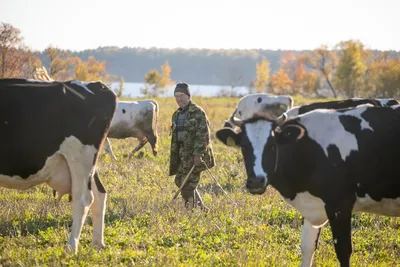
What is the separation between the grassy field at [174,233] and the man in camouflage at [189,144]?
1.60ft

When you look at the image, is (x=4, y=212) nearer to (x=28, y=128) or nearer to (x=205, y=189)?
(x=28, y=128)

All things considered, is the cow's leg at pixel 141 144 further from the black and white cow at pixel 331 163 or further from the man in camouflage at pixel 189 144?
the black and white cow at pixel 331 163

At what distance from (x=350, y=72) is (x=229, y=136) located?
3401 inches

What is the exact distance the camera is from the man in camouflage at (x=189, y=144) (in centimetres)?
1066

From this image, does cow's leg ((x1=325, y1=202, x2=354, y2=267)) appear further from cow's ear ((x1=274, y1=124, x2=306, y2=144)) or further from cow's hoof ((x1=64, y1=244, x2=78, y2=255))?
cow's hoof ((x1=64, y1=244, x2=78, y2=255))

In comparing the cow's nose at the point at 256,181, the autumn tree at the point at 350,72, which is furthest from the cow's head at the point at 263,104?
the autumn tree at the point at 350,72

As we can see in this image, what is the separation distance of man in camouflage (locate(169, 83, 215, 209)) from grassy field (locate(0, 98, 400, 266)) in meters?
0.49

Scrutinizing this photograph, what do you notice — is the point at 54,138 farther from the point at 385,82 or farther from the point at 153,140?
the point at 385,82

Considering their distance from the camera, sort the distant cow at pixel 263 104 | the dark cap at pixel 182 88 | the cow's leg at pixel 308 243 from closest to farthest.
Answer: the cow's leg at pixel 308 243
the dark cap at pixel 182 88
the distant cow at pixel 263 104

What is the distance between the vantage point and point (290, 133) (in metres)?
7.24

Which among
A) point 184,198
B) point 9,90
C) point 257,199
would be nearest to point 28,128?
point 9,90

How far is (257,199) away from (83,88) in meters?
4.47

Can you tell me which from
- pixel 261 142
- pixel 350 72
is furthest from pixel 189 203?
pixel 350 72

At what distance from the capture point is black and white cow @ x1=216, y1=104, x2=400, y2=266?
7.06m
